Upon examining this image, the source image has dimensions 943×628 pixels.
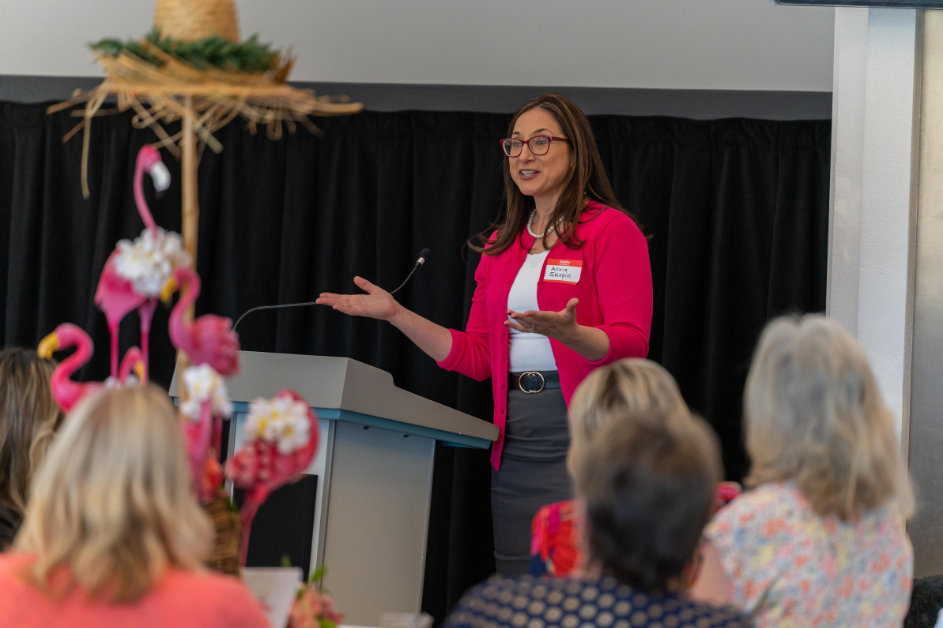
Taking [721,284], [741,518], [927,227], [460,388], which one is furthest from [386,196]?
[741,518]

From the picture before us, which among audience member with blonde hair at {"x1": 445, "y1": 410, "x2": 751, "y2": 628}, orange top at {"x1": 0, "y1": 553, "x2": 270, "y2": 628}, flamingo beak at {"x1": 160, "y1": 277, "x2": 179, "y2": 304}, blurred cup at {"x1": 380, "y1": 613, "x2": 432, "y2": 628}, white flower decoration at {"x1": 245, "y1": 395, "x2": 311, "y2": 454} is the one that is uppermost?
flamingo beak at {"x1": 160, "y1": 277, "x2": 179, "y2": 304}

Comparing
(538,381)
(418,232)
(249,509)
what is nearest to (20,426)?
(249,509)

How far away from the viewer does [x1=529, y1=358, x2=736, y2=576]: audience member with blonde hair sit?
1.40m

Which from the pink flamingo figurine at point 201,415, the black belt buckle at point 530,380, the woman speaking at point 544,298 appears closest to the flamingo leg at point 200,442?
the pink flamingo figurine at point 201,415

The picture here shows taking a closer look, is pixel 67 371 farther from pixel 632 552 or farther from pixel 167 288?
pixel 632 552

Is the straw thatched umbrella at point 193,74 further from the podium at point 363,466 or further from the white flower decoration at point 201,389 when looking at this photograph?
the podium at point 363,466

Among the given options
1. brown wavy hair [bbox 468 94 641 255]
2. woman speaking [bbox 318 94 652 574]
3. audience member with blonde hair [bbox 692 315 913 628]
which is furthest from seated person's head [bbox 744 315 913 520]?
brown wavy hair [bbox 468 94 641 255]

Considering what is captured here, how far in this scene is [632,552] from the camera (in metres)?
1.12

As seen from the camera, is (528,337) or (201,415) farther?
(528,337)

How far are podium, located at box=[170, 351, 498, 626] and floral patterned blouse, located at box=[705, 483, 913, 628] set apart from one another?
102cm

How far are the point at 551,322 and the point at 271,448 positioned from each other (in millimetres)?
844

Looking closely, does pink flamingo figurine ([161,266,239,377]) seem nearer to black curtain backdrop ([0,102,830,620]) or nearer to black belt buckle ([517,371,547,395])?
black belt buckle ([517,371,547,395])

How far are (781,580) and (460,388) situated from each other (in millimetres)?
2422

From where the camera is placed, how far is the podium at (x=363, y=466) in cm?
211
